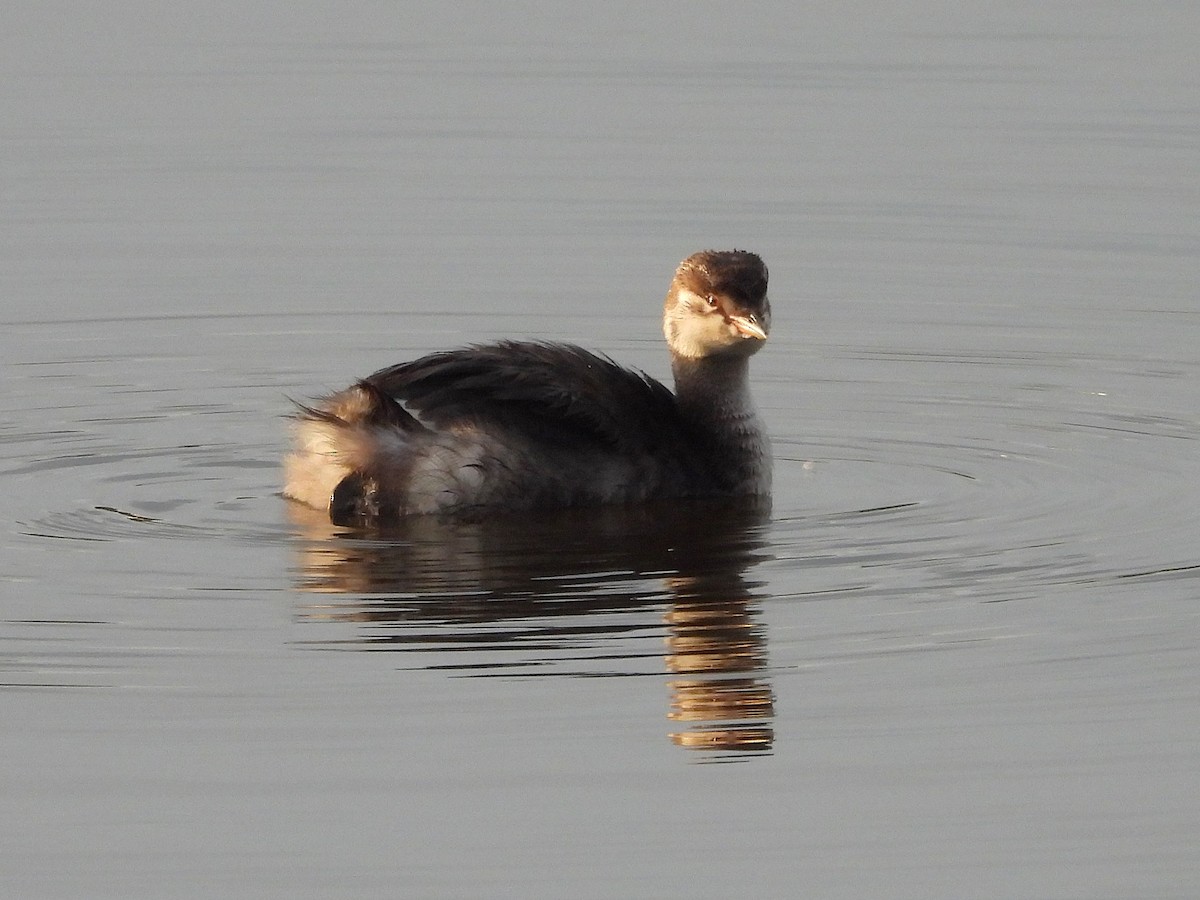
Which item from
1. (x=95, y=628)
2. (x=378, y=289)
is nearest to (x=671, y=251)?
(x=378, y=289)

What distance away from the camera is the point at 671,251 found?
52.6ft

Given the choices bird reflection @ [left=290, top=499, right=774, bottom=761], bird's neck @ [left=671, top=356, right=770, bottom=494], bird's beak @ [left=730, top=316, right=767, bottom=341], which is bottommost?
bird reflection @ [left=290, top=499, right=774, bottom=761]

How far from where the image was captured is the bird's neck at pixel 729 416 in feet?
37.3

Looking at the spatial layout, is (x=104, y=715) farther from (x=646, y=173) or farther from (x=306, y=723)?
(x=646, y=173)

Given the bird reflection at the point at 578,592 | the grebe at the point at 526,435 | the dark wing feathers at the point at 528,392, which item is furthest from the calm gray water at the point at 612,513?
the dark wing feathers at the point at 528,392

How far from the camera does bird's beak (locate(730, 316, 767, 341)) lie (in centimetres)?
1108

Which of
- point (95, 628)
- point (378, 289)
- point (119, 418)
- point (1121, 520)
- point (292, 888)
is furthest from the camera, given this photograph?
point (378, 289)

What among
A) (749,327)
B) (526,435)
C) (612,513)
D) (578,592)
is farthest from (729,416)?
(578,592)

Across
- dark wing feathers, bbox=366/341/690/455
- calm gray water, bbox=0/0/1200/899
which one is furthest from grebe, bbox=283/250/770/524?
calm gray water, bbox=0/0/1200/899

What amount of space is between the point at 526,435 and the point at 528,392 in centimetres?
18

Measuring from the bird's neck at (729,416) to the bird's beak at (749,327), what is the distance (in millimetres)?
320

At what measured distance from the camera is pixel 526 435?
10.8 metres

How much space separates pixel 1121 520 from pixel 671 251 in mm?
5598

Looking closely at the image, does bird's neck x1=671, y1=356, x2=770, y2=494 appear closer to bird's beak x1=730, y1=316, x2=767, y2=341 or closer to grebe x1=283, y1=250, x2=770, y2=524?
grebe x1=283, y1=250, x2=770, y2=524
